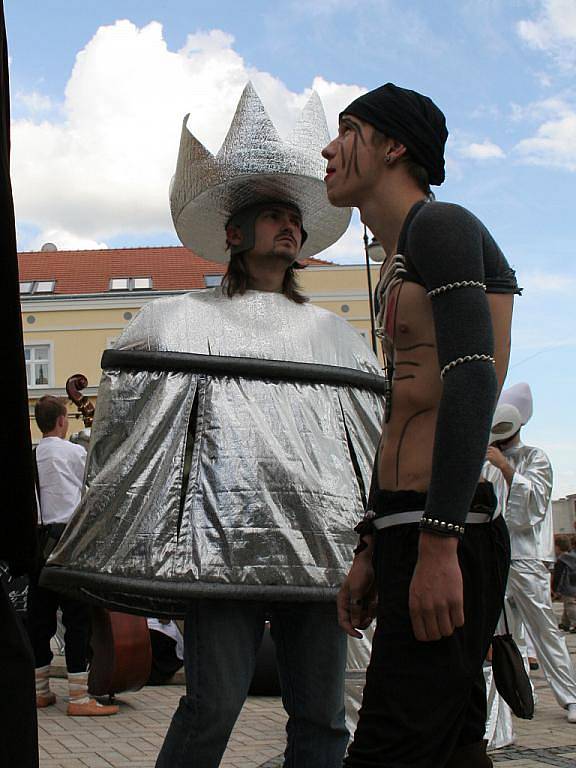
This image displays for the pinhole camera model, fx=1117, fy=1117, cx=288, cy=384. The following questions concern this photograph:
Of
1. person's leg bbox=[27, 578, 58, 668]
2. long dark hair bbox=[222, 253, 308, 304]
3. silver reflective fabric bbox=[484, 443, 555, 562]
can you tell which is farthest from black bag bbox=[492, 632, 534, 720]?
person's leg bbox=[27, 578, 58, 668]

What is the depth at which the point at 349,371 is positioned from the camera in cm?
337

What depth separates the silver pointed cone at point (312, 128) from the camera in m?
3.72

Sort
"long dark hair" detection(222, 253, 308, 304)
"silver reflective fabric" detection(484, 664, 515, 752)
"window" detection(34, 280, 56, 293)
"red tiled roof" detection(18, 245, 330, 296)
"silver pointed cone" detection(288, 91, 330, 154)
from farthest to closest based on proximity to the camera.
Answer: "red tiled roof" detection(18, 245, 330, 296), "window" detection(34, 280, 56, 293), "silver reflective fabric" detection(484, 664, 515, 752), "silver pointed cone" detection(288, 91, 330, 154), "long dark hair" detection(222, 253, 308, 304)

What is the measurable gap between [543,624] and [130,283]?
38627mm

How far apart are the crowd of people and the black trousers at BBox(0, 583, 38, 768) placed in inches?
28.4

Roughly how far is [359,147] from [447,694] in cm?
117

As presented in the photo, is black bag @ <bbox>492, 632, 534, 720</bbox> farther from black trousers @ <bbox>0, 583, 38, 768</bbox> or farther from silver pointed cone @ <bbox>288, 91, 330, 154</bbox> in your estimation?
silver pointed cone @ <bbox>288, 91, 330, 154</bbox>

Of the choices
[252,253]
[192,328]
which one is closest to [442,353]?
[192,328]

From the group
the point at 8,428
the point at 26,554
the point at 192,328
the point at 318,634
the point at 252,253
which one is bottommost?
the point at 318,634

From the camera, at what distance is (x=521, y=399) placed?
7.04 m

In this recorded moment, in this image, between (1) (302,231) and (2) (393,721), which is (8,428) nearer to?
(2) (393,721)

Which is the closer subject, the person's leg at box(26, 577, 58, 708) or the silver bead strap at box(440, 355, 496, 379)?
the silver bead strap at box(440, 355, 496, 379)

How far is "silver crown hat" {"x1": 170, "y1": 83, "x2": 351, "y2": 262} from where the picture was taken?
3.59m

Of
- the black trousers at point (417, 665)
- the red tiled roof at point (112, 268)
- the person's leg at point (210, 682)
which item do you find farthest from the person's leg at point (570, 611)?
the red tiled roof at point (112, 268)
